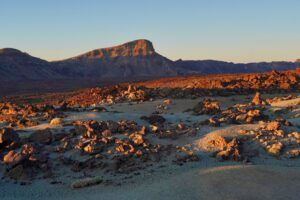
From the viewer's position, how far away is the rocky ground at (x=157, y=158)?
10.8 metres

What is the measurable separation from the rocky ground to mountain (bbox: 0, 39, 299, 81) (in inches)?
2217

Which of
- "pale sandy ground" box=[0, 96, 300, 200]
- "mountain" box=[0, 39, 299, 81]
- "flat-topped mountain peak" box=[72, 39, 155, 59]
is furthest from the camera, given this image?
"flat-topped mountain peak" box=[72, 39, 155, 59]

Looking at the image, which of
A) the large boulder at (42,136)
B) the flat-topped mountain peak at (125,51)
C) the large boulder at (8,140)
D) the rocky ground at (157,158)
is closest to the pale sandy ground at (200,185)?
the rocky ground at (157,158)

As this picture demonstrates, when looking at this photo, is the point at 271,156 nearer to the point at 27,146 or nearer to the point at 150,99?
the point at 27,146

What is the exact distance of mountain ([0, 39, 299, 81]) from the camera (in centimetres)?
8325

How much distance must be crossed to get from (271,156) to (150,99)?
1471cm

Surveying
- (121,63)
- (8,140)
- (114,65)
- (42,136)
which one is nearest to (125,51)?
(121,63)

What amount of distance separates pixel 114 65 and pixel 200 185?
9421 centimetres

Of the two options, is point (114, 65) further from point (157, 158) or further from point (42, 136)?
point (157, 158)

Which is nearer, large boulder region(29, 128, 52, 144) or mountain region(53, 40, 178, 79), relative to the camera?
large boulder region(29, 128, 52, 144)

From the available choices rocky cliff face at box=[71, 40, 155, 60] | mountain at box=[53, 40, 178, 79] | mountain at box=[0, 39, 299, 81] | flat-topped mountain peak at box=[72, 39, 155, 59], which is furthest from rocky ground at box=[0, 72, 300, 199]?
flat-topped mountain peak at box=[72, 39, 155, 59]

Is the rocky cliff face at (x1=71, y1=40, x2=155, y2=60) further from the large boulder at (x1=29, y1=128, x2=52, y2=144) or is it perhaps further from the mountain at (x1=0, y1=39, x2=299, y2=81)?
the large boulder at (x1=29, y1=128, x2=52, y2=144)

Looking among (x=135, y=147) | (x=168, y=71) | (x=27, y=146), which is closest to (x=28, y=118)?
(x=27, y=146)

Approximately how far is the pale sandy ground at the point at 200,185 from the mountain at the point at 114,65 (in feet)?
198
